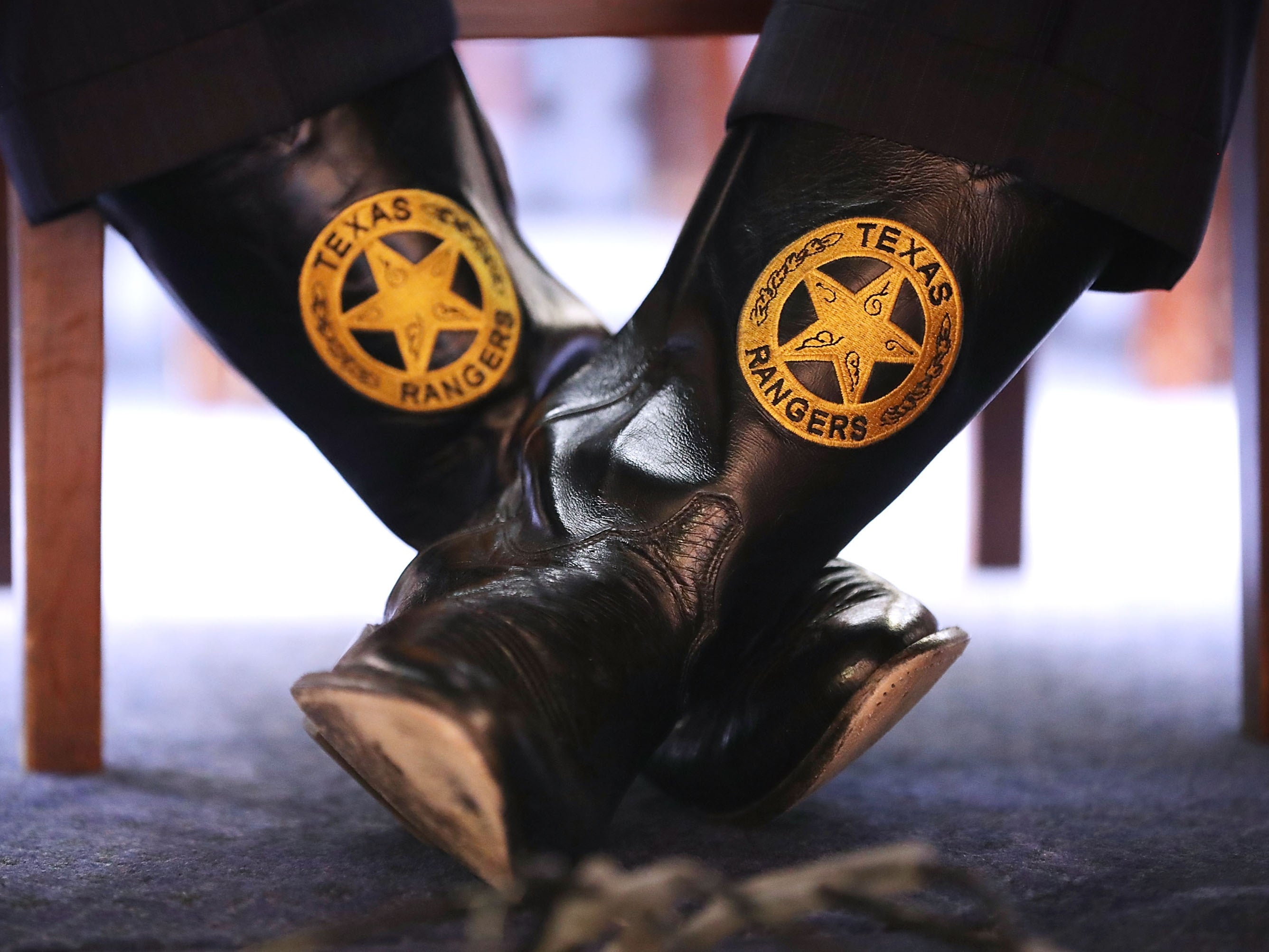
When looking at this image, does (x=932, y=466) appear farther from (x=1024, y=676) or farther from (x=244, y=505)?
(x=1024, y=676)

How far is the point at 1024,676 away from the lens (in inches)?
35.1

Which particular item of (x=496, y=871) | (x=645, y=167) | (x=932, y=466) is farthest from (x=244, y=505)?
(x=645, y=167)

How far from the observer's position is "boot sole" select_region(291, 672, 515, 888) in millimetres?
388

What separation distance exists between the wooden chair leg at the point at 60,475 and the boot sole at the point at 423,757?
11.8 inches

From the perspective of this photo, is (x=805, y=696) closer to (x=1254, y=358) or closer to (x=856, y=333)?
(x=856, y=333)

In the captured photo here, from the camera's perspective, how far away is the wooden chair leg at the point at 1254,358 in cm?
70

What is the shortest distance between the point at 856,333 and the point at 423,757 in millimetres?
243

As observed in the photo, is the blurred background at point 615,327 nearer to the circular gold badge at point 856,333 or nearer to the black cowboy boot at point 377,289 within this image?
the black cowboy boot at point 377,289

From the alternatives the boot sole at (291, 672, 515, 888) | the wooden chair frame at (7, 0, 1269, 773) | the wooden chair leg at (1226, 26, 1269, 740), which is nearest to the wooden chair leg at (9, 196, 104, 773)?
the wooden chair frame at (7, 0, 1269, 773)

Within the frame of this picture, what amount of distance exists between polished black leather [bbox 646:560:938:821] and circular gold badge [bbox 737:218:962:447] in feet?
0.25

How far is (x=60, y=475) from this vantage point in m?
0.66

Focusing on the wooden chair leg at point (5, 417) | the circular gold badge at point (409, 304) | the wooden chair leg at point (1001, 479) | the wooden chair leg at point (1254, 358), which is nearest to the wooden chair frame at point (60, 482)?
the circular gold badge at point (409, 304)

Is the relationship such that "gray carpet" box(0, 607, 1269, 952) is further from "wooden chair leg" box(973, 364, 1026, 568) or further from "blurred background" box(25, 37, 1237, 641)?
"wooden chair leg" box(973, 364, 1026, 568)

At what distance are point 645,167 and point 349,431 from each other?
2.87 meters
